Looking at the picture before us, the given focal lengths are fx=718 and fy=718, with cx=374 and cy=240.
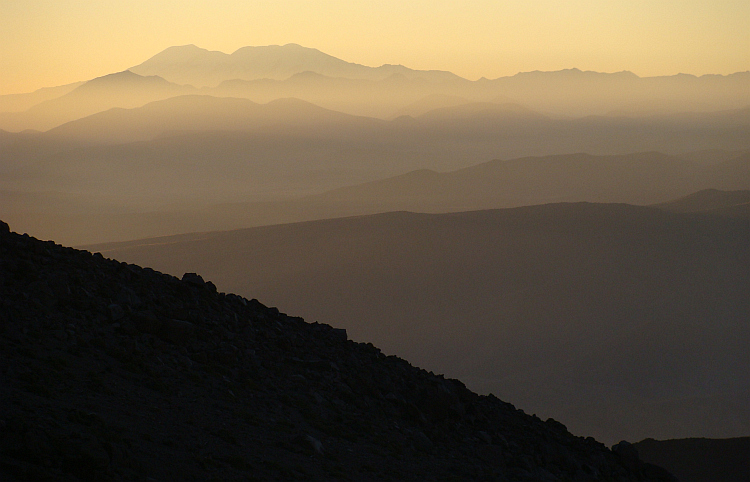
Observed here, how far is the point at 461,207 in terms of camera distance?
15288 cm

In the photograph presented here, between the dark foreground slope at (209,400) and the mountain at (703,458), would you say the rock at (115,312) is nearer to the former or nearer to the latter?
the dark foreground slope at (209,400)

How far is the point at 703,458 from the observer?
16375mm

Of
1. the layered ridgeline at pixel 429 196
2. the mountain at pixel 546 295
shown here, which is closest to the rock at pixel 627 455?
the mountain at pixel 546 295

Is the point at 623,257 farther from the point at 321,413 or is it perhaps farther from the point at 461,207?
the point at 461,207

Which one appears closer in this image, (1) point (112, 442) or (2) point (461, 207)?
(1) point (112, 442)

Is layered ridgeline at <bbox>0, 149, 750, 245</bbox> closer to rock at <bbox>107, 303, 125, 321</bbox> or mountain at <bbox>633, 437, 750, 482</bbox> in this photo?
mountain at <bbox>633, 437, 750, 482</bbox>

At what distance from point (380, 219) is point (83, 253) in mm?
61898

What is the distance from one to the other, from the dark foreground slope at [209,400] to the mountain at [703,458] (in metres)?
5.82

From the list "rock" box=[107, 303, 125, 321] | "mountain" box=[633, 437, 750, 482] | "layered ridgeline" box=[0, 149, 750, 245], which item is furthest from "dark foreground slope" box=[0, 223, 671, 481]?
"layered ridgeline" box=[0, 149, 750, 245]

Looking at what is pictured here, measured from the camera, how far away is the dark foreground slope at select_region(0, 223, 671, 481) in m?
5.97

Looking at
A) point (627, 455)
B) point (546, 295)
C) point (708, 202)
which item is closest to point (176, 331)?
point (627, 455)

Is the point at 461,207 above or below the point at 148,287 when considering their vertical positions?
above

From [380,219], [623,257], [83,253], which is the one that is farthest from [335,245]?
[83,253]

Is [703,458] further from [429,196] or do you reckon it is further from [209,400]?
[429,196]
